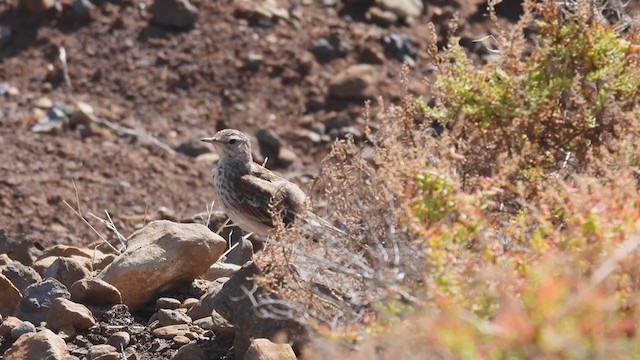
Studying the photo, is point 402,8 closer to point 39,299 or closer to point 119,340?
point 39,299

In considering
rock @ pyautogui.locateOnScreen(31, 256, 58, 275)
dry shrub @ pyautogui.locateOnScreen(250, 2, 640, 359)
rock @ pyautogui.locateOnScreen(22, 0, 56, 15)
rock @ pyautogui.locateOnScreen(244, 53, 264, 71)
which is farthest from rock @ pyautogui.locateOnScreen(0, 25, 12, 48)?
dry shrub @ pyautogui.locateOnScreen(250, 2, 640, 359)

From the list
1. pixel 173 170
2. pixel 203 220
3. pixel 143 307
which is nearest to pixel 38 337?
pixel 143 307

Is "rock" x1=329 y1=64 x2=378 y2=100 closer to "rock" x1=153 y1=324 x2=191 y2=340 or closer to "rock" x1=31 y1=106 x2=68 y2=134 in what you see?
"rock" x1=31 y1=106 x2=68 y2=134

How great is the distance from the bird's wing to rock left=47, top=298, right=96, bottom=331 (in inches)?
52.6

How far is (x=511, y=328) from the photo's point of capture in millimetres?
3611

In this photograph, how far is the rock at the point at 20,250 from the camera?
8414 millimetres

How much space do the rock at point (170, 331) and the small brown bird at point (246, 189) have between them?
107cm

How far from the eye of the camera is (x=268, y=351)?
19.6 ft

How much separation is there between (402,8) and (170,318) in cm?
791

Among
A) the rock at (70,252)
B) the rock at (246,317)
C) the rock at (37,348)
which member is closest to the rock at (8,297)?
the rock at (37,348)

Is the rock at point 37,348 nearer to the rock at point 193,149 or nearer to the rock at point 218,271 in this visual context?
the rock at point 218,271

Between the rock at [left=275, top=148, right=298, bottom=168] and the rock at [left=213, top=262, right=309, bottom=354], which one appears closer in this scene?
the rock at [left=213, top=262, right=309, bottom=354]

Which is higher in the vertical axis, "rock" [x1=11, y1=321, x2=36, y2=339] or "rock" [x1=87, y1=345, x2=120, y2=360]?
"rock" [x1=87, y1=345, x2=120, y2=360]

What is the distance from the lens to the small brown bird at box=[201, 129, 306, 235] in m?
8.02
